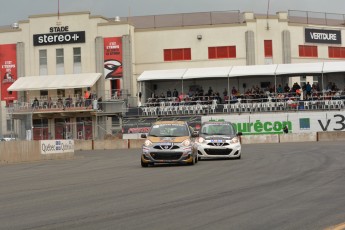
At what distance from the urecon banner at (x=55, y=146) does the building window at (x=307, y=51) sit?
123ft

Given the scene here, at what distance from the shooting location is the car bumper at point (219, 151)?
27.6 metres

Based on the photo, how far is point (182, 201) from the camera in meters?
13.0

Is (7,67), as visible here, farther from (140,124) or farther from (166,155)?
(166,155)

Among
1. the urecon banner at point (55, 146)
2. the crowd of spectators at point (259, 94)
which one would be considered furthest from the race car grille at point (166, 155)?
the crowd of spectators at point (259, 94)

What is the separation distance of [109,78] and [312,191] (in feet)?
184

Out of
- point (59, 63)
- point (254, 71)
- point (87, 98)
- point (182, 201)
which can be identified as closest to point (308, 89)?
point (254, 71)

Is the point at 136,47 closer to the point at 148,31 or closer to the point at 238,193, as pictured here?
the point at 148,31

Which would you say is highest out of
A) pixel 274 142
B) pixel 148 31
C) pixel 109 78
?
pixel 148 31

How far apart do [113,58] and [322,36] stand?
22.1 m

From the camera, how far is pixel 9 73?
232ft

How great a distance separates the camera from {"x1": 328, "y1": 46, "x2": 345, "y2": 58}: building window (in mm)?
73500

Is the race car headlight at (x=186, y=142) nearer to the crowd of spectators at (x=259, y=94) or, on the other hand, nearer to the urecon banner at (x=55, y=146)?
the urecon banner at (x=55, y=146)

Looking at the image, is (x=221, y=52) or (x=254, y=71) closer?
(x=254, y=71)

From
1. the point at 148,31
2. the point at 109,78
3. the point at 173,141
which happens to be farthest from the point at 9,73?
the point at 173,141
